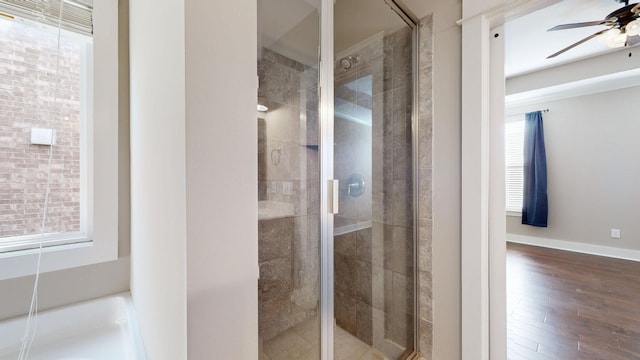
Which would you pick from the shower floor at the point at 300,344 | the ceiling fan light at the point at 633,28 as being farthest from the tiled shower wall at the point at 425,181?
the ceiling fan light at the point at 633,28

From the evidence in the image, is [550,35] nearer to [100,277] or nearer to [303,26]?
[303,26]

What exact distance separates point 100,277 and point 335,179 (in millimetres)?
1445

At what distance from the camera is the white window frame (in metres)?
1.32

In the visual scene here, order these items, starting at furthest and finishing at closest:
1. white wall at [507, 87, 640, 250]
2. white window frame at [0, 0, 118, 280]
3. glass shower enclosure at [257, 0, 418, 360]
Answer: white wall at [507, 87, 640, 250]
white window frame at [0, 0, 118, 280]
glass shower enclosure at [257, 0, 418, 360]

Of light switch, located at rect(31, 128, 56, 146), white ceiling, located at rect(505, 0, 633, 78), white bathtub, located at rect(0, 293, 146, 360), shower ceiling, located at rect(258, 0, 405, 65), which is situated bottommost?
white bathtub, located at rect(0, 293, 146, 360)

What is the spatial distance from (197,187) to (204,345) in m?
0.28

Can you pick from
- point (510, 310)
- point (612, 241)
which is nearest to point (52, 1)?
point (510, 310)

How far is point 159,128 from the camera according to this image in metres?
0.61

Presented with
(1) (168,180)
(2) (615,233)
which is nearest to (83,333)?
(1) (168,180)

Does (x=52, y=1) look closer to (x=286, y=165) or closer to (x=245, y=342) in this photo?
(x=286, y=165)

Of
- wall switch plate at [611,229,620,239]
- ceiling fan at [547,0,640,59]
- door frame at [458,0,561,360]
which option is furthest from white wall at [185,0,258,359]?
wall switch plate at [611,229,620,239]

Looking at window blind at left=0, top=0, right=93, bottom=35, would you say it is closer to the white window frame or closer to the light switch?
the white window frame

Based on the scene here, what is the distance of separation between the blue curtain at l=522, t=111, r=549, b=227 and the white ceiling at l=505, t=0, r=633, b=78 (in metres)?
1.08

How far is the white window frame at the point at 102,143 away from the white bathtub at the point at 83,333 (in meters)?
0.24
